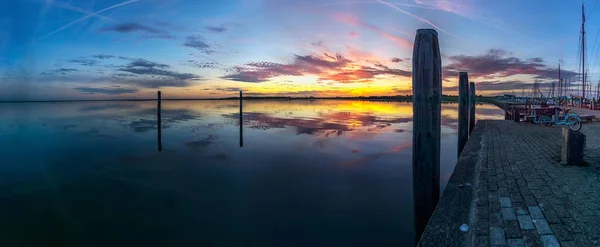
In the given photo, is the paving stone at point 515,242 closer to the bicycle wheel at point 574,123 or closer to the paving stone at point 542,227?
the paving stone at point 542,227

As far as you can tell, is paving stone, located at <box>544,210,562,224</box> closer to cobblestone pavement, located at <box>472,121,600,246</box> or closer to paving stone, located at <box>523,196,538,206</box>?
cobblestone pavement, located at <box>472,121,600,246</box>

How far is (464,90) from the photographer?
13.3 m

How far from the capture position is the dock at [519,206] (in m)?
3.29

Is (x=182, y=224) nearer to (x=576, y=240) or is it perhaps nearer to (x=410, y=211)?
(x=410, y=211)

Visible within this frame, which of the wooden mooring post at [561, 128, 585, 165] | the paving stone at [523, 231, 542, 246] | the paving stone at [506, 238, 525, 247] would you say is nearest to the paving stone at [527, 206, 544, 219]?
the paving stone at [523, 231, 542, 246]

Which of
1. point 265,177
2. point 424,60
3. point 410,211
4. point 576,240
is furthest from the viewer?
point 265,177

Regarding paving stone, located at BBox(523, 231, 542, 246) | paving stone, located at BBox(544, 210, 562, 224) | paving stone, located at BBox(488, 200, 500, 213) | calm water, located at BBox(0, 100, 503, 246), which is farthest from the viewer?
calm water, located at BBox(0, 100, 503, 246)

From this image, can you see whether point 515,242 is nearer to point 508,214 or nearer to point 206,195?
point 508,214

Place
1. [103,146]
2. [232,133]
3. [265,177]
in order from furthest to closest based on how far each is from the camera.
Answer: [232,133] → [103,146] → [265,177]

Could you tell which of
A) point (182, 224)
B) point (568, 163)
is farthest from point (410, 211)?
point (182, 224)

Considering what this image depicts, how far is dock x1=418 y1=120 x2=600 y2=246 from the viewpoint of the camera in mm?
3290

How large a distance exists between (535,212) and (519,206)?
26 centimetres

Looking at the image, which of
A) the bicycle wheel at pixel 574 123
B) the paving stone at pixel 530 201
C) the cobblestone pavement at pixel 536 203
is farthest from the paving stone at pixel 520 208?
the bicycle wheel at pixel 574 123

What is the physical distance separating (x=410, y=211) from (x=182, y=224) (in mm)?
5158
